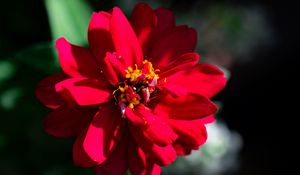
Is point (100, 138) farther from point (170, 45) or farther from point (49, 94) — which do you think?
point (170, 45)

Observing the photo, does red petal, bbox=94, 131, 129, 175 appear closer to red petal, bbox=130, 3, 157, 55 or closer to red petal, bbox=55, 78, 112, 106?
red petal, bbox=55, 78, 112, 106

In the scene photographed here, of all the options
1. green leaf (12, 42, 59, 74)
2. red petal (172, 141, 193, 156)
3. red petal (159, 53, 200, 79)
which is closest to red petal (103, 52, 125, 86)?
red petal (159, 53, 200, 79)

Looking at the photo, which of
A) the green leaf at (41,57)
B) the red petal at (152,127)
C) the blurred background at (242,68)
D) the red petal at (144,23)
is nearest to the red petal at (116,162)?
the red petal at (152,127)

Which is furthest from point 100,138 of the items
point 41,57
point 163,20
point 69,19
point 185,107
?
point 69,19

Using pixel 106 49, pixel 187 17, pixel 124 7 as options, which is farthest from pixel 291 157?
pixel 106 49

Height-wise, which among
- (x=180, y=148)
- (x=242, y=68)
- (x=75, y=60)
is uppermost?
(x=75, y=60)

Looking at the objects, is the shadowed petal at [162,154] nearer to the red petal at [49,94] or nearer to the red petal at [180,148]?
the red petal at [180,148]
